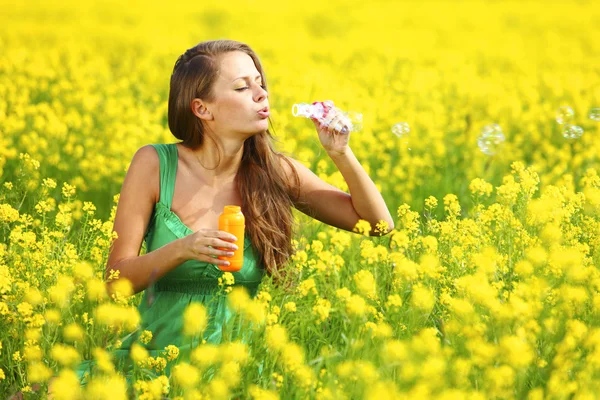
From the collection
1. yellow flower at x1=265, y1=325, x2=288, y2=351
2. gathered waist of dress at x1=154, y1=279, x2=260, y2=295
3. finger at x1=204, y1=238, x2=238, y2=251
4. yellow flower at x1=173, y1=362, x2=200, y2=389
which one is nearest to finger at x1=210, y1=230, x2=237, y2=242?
finger at x1=204, y1=238, x2=238, y2=251

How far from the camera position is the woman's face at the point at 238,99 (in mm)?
3074

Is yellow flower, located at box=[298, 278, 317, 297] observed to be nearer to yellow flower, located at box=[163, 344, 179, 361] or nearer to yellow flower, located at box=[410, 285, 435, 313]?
yellow flower, located at box=[410, 285, 435, 313]

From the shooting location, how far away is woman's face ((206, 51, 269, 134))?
3.07 m

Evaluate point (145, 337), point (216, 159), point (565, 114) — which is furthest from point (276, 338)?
point (565, 114)

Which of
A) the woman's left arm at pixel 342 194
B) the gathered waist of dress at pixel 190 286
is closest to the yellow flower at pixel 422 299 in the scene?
the woman's left arm at pixel 342 194

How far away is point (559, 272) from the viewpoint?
298 centimetres

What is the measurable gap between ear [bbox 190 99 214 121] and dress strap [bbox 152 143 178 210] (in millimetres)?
159

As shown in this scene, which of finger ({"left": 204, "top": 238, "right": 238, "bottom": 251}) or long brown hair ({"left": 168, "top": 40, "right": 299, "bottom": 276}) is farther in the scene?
long brown hair ({"left": 168, "top": 40, "right": 299, "bottom": 276})

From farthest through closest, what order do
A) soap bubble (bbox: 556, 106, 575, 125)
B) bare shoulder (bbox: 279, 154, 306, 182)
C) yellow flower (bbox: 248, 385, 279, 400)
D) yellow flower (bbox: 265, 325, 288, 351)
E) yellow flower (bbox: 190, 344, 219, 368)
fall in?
soap bubble (bbox: 556, 106, 575, 125)
bare shoulder (bbox: 279, 154, 306, 182)
yellow flower (bbox: 265, 325, 288, 351)
yellow flower (bbox: 190, 344, 219, 368)
yellow flower (bbox: 248, 385, 279, 400)

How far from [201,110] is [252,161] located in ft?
0.84

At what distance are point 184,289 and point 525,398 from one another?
1155 millimetres

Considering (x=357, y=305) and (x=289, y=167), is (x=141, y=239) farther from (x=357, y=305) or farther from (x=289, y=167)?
(x=357, y=305)

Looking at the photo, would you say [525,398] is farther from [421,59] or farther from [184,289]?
[421,59]

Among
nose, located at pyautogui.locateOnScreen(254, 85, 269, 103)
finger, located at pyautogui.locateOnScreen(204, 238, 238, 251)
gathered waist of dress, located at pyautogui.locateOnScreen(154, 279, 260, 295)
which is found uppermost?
nose, located at pyautogui.locateOnScreen(254, 85, 269, 103)
